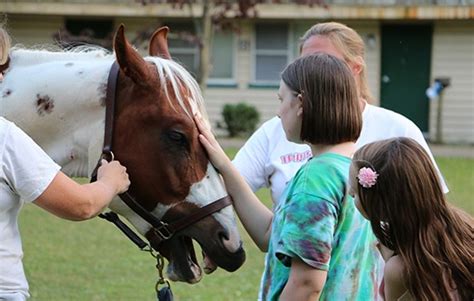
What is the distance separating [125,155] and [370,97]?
4.14 feet

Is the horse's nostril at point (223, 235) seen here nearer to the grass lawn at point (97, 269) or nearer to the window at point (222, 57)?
the grass lawn at point (97, 269)

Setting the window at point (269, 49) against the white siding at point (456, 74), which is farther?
the window at point (269, 49)

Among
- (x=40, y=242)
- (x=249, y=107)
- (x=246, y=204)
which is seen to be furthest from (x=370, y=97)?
(x=249, y=107)

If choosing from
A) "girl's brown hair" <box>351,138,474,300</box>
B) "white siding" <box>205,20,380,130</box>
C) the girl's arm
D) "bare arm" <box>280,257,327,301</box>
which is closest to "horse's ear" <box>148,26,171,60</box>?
the girl's arm

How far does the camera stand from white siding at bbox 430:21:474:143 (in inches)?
987

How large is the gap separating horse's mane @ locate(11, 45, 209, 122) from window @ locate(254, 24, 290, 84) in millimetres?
22200

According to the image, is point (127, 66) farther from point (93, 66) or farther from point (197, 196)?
point (197, 196)

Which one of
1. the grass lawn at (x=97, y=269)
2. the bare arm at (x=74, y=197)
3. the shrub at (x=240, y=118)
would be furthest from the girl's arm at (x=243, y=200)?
the shrub at (x=240, y=118)

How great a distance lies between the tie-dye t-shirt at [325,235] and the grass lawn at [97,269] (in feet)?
16.0

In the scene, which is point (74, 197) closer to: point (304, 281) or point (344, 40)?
point (304, 281)

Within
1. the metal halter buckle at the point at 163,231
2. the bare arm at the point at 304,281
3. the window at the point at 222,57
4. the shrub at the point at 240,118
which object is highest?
the bare arm at the point at 304,281

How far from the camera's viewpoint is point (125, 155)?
3.51 meters

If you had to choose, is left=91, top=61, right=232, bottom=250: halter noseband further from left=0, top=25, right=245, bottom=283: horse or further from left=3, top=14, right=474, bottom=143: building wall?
left=3, top=14, right=474, bottom=143: building wall

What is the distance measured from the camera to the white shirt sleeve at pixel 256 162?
3990mm
